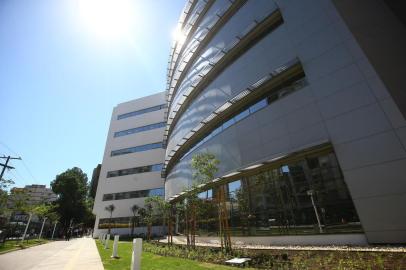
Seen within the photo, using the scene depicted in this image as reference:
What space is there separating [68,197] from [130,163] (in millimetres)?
18678

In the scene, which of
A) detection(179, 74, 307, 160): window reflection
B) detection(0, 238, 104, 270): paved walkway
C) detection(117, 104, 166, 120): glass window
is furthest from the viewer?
detection(117, 104, 166, 120): glass window

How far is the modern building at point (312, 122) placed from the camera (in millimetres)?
9797

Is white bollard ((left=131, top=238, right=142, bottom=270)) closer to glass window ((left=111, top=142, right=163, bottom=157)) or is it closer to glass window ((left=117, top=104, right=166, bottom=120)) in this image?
glass window ((left=111, top=142, right=163, bottom=157))

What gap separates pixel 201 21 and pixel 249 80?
15.6m

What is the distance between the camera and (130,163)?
157 ft

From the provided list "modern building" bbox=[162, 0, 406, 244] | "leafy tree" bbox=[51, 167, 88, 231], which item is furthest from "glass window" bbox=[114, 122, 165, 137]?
"modern building" bbox=[162, 0, 406, 244]

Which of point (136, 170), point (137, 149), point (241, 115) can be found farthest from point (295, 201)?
point (137, 149)

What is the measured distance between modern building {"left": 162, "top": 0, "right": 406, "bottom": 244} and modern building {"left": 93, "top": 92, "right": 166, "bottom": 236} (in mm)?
26936

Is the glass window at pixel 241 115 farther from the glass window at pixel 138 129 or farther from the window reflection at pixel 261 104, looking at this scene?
the glass window at pixel 138 129

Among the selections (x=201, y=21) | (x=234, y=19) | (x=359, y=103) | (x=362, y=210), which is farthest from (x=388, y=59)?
(x=201, y=21)

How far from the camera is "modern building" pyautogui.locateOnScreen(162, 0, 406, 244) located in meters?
9.80

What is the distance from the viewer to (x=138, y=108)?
177 feet

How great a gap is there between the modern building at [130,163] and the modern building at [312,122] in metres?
26.9

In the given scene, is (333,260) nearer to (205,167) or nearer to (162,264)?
(162,264)
